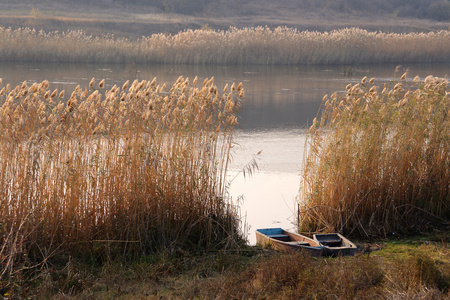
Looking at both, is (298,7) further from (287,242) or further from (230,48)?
(287,242)

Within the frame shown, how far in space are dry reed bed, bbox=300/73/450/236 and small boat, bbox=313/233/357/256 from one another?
26 centimetres

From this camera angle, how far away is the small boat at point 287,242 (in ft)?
19.4

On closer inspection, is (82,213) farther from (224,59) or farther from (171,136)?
(224,59)

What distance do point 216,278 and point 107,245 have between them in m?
1.16

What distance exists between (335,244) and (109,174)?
8.01 feet

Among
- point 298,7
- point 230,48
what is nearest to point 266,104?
point 230,48

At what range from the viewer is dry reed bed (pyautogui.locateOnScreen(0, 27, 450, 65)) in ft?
83.5

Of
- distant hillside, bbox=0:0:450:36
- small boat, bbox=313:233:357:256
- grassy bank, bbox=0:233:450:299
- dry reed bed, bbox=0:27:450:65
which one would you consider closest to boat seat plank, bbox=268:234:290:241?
small boat, bbox=313:233:357:256

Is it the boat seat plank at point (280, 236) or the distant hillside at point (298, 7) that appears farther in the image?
the distant hillside at point (298, 7)

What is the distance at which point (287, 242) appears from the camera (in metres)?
6.06

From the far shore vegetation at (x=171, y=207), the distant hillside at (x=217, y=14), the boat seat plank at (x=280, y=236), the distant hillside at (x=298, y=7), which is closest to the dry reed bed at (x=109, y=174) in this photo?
the far shore vegetation at (x=171, y=207)

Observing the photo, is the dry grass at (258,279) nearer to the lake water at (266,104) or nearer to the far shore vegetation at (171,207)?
the far shore vegetation at (171,207)

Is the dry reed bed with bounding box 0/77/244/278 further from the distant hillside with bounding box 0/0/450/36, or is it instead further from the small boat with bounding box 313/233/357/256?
the distant hillside with bounding box 0/0/450/36

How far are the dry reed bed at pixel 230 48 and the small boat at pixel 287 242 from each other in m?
19.8
